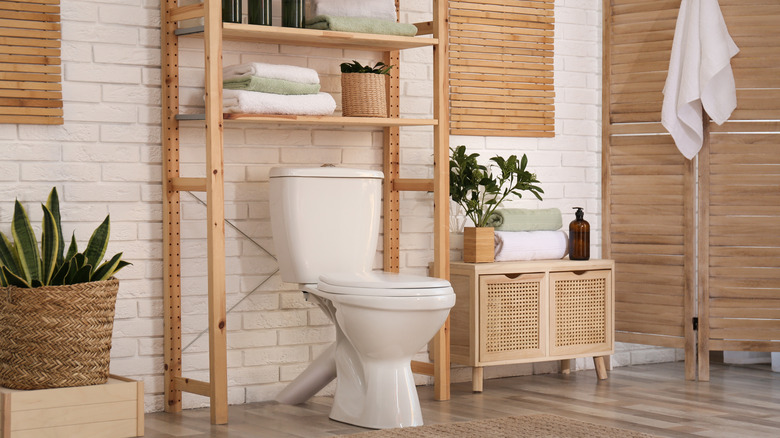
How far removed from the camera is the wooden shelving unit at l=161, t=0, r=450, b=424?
10.5ft

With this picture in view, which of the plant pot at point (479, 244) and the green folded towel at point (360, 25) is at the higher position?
the green folded towel at point (360, 25)

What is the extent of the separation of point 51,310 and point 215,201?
1.95ft

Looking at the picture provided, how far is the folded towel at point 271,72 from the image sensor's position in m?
3.30

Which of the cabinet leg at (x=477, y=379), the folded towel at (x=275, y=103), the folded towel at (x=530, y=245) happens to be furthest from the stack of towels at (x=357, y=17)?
the cabinet leg at (x=477, y=379)

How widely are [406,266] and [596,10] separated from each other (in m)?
1.48

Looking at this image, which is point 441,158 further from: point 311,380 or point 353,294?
point 311,380

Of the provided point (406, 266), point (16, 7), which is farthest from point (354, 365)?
point (16, 7)

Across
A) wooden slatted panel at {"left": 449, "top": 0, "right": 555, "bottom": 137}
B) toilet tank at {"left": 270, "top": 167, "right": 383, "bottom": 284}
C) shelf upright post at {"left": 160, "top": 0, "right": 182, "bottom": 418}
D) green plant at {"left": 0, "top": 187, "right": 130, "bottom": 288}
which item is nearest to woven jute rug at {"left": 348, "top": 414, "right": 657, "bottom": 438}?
toilet tank at {"left": 270, "top": 167, "right": 383, "bottom": 284}

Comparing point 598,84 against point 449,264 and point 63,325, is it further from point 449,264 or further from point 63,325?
point 63,325

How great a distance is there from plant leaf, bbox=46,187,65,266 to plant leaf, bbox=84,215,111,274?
0.08m

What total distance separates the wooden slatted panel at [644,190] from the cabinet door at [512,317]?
0.57 meters

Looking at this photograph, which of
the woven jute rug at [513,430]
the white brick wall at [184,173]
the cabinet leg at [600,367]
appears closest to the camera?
the woven jute rug at [513,430]

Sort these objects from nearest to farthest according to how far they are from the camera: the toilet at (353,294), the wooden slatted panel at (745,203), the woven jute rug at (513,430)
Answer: the woven jute rug at (513,430), the toilet at (353,294), the wooden slatted panel at (745,203)

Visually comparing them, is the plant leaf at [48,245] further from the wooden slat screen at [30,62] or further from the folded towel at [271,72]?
the folded towel at [271,72]
